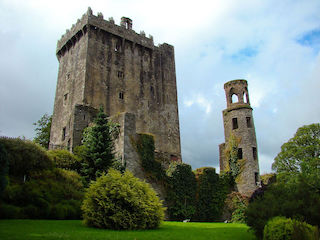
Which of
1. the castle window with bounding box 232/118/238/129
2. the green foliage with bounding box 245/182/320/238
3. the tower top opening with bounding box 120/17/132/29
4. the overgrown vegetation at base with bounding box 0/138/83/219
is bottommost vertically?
the green foliage with bounding box 245/182/320/238

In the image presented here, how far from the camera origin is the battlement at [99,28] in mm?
31078

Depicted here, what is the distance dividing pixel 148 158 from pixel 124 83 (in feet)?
42.6

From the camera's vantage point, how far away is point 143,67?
34.2 meters

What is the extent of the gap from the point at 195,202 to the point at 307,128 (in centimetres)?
1467

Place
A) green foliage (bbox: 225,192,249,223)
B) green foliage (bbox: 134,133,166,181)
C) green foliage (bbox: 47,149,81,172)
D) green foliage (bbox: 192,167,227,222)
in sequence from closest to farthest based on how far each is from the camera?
green foliage (bbox: 47,149,81,172)
green foliage (bbox: 134,133,166,181)
green foliage (bbox: 192,167,227,222)
green foliage (bbox: 225,192,249,223)

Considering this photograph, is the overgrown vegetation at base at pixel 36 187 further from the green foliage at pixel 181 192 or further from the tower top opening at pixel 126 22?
the tower top opening at pixel 126 22

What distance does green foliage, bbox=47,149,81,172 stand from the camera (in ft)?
62.2

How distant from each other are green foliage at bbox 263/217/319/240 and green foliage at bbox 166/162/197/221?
1269cm

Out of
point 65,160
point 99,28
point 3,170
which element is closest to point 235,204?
point 65,160

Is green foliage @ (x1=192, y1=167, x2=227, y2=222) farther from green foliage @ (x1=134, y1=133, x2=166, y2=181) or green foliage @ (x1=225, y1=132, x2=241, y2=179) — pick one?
green foliage @ (x1=134, y1=133, x2=166, y2=181)

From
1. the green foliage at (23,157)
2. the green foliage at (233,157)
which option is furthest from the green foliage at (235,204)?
the green foliage at (23,157)

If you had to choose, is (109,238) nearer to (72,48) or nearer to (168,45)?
(72,48)

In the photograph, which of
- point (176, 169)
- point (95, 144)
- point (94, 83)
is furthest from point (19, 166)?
point (94, 83)

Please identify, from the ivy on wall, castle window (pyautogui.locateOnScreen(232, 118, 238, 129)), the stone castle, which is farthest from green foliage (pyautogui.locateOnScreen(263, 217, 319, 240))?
castle window (pyautogui.locateOnScreen(232, 118, 238, 129))
